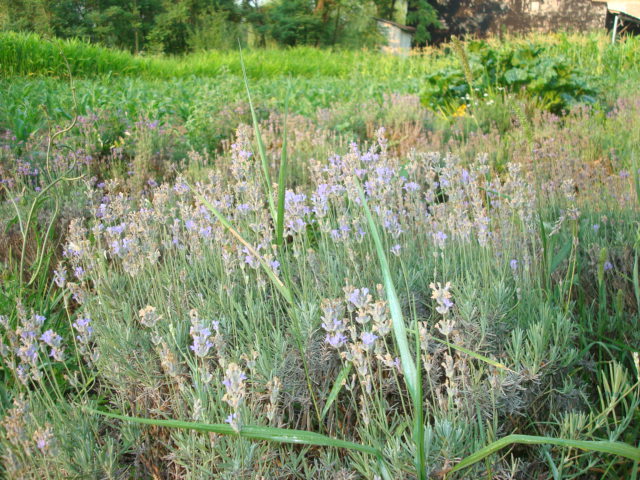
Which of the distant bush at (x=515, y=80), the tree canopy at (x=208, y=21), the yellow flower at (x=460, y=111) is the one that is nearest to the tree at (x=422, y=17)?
the tree canopy at (x=208, y=21)

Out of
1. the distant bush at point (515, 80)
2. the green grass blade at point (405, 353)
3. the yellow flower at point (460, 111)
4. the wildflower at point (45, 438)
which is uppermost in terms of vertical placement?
the distant bush at point (515, 80)

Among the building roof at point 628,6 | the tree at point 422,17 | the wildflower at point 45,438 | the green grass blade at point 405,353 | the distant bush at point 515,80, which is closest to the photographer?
the green grass blade at point 405,353

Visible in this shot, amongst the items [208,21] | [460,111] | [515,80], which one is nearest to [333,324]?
[460,111]

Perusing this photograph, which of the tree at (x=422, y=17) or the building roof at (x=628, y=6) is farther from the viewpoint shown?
the tree at (x=422, y=17)

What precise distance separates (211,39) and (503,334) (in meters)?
21.4

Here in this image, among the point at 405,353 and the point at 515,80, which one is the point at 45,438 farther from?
the point at 515,80

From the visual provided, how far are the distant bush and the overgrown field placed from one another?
1923 mm

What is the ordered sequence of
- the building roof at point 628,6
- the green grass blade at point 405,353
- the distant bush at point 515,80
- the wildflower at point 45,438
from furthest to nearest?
the building roof at point 628,6 < the distant bush at point 515,80 < the wildflower at point 45,438 < the green grass blade at point 405,353

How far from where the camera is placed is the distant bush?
20.2ft

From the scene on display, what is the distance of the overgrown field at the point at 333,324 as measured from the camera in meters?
1.34

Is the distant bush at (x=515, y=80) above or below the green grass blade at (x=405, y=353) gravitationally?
above

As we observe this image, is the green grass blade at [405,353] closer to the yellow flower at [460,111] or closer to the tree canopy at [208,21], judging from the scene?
the yellow flower at [460,111]

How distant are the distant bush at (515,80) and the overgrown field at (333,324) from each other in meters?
1.92

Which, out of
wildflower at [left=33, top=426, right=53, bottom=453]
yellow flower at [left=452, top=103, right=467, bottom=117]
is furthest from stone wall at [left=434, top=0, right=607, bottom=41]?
wildflower at [left=33, top=426, right=53, bottom=453]
